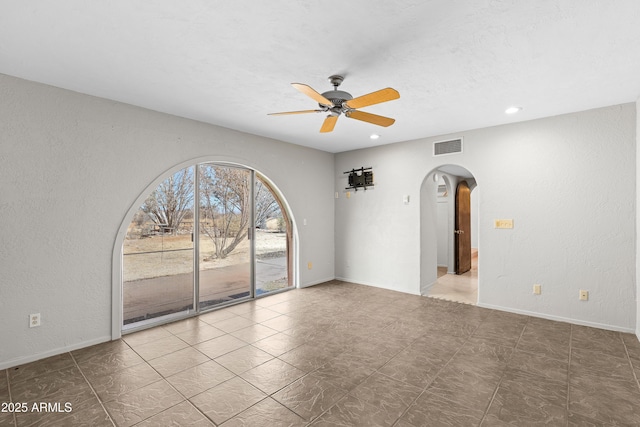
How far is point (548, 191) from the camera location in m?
4.05

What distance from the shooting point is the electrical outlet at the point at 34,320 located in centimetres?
292

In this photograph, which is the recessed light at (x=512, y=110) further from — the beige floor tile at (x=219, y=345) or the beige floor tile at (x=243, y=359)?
the beige floor tile at (x=219, y=345)

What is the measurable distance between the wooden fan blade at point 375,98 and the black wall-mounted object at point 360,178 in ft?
10.4

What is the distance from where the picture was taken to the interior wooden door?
23.2ft

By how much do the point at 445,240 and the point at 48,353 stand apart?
7358 millimetres

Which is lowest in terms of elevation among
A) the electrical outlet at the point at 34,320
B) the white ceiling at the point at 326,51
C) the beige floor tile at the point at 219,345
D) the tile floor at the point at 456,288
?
the beige floor tile at the point at 219,345

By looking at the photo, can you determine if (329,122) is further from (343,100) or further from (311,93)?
(311,93)

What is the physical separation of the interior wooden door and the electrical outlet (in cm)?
713

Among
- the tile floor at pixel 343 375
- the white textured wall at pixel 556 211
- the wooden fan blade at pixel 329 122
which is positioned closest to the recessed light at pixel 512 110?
the white textured wall at pixel 556 211

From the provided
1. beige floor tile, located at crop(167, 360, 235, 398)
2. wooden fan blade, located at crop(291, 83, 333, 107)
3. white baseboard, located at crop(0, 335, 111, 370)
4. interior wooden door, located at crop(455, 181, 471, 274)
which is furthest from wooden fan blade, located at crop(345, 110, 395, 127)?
interior wooden door, located at crop(455, 181, 471, 274)

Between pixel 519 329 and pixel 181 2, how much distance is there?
180 inches

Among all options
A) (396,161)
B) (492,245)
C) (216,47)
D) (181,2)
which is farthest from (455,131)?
(181,2)

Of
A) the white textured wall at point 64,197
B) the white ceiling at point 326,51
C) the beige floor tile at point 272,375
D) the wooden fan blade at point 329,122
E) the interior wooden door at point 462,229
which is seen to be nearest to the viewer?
the white ceiling at point 326,51

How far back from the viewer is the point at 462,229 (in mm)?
7297
